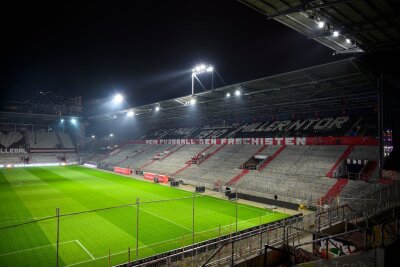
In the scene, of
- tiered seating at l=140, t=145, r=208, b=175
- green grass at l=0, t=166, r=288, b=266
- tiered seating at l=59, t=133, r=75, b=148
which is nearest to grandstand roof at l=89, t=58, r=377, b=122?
tiered seating at l=140, t=145, r=208, b=175

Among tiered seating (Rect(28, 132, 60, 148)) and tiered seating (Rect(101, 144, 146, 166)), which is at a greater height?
tiered seating (Rect(28, 132, 60, 148))

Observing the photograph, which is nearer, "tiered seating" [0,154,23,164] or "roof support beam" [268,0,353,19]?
"roof support beam" [268,0,353,19]

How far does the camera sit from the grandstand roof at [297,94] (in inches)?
963

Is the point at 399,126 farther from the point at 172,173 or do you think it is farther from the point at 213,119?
the point at 213,119

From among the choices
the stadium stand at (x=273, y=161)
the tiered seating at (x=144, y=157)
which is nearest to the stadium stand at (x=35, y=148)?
the tiered seating at (x=144, y=157)

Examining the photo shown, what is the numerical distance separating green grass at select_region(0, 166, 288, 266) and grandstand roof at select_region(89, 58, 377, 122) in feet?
43.3

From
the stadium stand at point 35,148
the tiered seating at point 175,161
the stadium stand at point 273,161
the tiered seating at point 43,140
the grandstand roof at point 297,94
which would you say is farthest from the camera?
the tiered seating at point 43,140

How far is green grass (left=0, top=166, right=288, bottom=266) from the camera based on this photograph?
1402cm

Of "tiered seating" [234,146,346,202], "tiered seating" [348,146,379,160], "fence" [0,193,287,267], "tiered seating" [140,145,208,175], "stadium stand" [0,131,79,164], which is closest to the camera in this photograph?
"fence" [0,193,287,267]

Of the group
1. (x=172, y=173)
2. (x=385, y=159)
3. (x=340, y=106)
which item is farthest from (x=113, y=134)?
(x=385, y=159)

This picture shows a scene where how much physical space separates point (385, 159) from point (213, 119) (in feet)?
109

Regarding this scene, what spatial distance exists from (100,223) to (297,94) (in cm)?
2533

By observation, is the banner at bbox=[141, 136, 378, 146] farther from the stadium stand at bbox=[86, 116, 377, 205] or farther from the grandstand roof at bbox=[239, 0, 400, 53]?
the grandstand roof at bbox=[239, 0, 400, 53]

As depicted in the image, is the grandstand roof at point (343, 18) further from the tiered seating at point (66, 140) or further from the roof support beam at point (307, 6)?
the tiered seating at point (66, 140)
